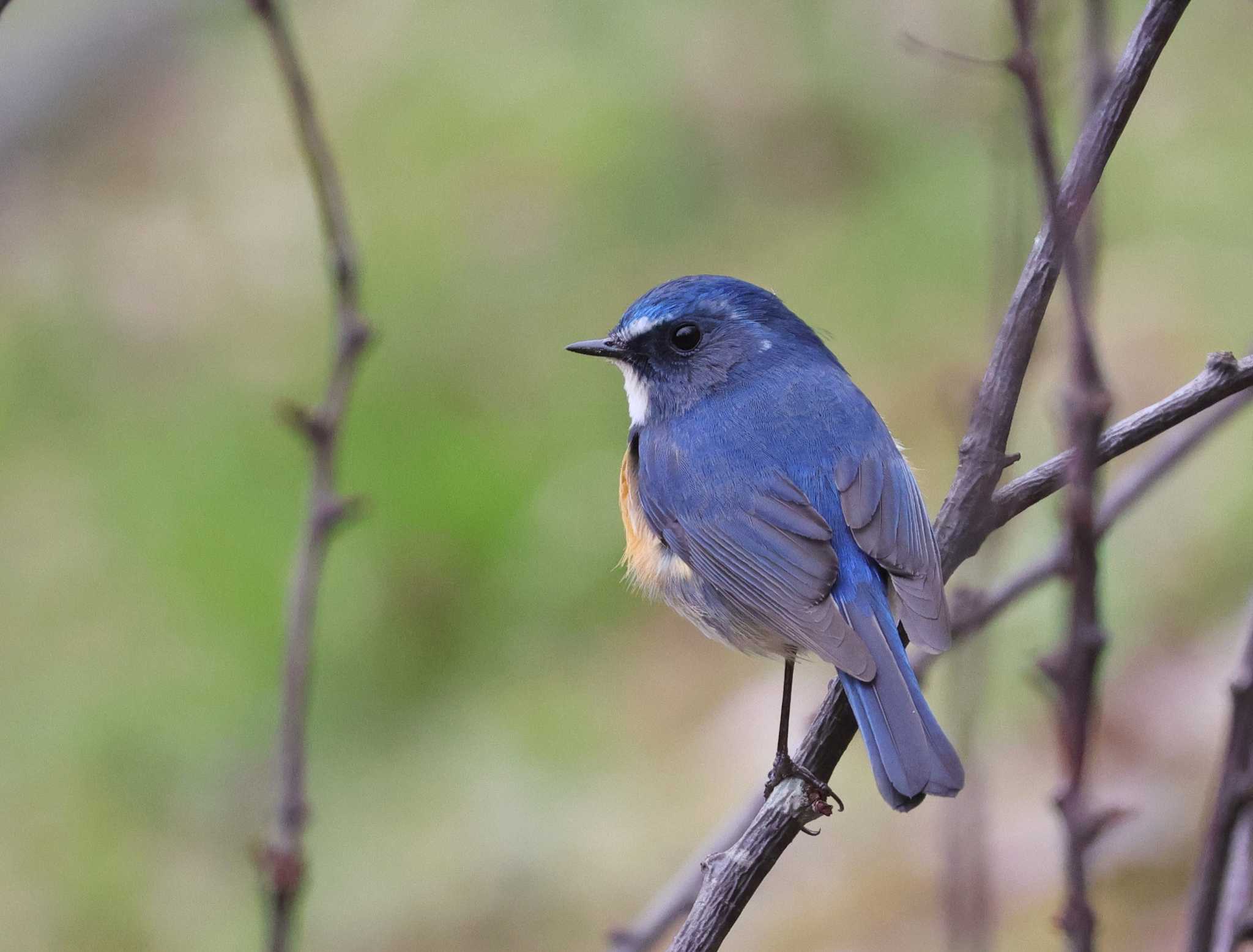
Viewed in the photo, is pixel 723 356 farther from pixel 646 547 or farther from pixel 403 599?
pixel 403 599

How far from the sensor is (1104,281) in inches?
261

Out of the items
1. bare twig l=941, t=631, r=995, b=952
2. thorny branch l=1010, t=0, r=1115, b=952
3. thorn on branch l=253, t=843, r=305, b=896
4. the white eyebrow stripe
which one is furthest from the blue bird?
thorn on branch l=253, t=843, r=305, b=896

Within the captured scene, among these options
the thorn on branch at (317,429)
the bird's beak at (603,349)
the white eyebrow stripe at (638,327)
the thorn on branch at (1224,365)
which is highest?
the white eyebrow stripe at (638,327)

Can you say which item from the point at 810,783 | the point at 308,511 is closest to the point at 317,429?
the point at 308,511

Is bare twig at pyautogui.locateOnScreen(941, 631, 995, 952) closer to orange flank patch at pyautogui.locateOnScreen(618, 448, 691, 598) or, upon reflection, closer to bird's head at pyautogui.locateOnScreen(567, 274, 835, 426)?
orange flank patch at pyautogui.locateOnScreen(618, 448, 691, 598)

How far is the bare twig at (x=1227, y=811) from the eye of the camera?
2256 mm

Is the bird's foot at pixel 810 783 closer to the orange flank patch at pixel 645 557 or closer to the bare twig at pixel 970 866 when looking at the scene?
the bare twig at pixel 970 866

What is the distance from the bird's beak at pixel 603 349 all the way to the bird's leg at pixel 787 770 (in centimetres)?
95

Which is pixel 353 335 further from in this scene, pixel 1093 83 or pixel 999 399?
pixel 1093 83

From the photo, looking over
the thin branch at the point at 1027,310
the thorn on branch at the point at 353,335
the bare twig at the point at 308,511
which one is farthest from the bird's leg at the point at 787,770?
the thorn on branch at the point at 353,335

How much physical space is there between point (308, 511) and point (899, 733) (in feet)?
3.33

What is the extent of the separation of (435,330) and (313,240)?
3.12 feet

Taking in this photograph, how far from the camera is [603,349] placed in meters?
3.85

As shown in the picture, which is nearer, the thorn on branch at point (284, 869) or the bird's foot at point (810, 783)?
the thorn on branch at point (284, 869)
